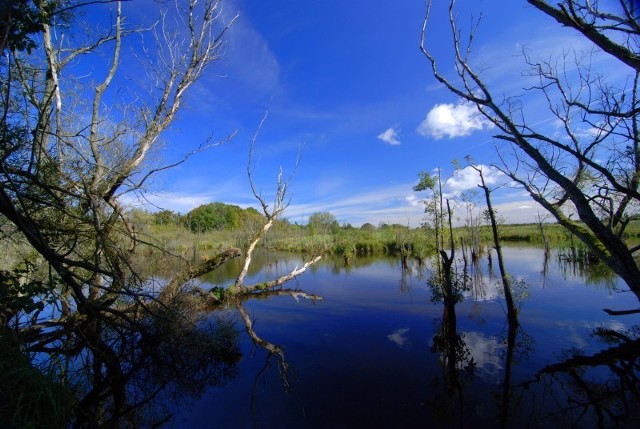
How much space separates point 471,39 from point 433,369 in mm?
7643

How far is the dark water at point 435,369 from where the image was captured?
5.40 m

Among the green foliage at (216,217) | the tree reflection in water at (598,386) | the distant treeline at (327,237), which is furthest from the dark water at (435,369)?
the green foliage at (216,217)

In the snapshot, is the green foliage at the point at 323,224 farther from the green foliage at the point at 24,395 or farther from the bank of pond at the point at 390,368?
the green foliage at the point at 24,395

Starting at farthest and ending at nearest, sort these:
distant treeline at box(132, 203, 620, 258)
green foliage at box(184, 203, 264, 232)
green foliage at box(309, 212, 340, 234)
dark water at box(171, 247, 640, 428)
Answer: green foliage at box(184, 203, 264, 232)
green foliage at box(309, 212, 340, 234)
distant treeline at box(132, 203, 620, 258)
dark water at box(171, 247, 640, 428)

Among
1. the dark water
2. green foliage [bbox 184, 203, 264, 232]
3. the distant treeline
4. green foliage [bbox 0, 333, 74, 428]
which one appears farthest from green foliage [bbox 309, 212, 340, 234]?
green foliage [bbox 0, 333, 74, 428]

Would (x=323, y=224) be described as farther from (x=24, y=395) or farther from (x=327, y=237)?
(x=24, y=395)

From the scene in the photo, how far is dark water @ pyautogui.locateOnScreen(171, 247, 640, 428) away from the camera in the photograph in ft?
17.7

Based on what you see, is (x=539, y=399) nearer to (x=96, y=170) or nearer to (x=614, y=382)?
(x=614, y=382)

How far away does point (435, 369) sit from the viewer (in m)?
7.21

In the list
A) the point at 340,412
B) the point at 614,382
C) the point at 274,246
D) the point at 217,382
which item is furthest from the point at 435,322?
the point at 274,246

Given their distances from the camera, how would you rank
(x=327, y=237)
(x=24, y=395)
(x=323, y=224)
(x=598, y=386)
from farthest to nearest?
1. (x=323, y=224)
2. (x=327, y=237)
3. (x=598, y=386)
4. (x=24, y=395)

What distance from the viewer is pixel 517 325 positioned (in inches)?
396

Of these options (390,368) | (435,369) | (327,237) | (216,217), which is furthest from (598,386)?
(216,217)

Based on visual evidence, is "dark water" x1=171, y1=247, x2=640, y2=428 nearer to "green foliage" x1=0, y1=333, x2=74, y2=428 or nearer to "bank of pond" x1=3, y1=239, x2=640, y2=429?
"bank of pond" x1=3, y1=239, x2=640, y2=429
